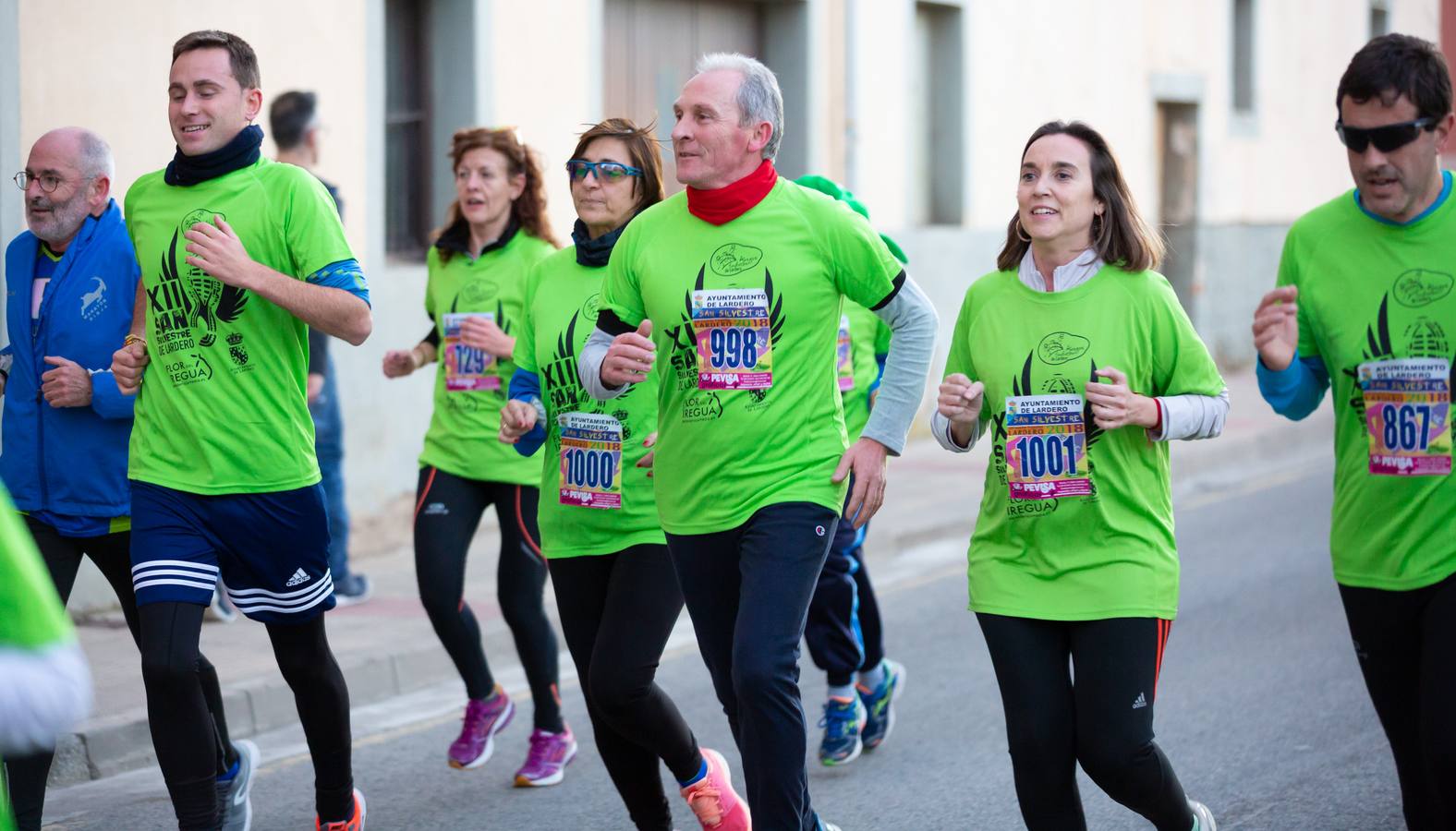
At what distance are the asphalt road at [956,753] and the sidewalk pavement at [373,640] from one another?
0.12 metres

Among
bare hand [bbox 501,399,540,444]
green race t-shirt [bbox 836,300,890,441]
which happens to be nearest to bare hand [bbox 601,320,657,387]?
bare hand [bbox 501,399,540,444]

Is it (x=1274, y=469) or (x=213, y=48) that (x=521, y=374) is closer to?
(x=213, y=48)

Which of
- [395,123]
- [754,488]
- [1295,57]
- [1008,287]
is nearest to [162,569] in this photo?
[754,488]

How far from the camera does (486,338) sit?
19.5ft

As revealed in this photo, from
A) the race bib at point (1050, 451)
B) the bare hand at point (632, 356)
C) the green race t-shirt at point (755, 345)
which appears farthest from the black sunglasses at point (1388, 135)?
the bare hand at point (632, 356)

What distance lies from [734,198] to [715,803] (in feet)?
5.22

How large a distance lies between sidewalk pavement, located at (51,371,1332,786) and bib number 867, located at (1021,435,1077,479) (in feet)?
12.1

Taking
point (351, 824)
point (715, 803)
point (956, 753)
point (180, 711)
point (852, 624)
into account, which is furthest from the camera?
point (956, 753)

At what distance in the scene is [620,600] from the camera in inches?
186

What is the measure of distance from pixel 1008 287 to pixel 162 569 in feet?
7.04

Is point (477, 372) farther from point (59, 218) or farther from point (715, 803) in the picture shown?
point (715, 803)

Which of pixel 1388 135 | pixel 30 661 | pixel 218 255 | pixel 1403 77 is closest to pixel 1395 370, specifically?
pixel 1388 135

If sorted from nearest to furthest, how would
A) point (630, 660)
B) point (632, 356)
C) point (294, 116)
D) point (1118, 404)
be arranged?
point (1118, 404), point (632, 356), point (630, 660), point (294, 116)

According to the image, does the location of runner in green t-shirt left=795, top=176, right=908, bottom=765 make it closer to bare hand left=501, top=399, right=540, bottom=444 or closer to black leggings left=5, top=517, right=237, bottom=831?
bare hand left=501, top=399, right=540, bottom=444
